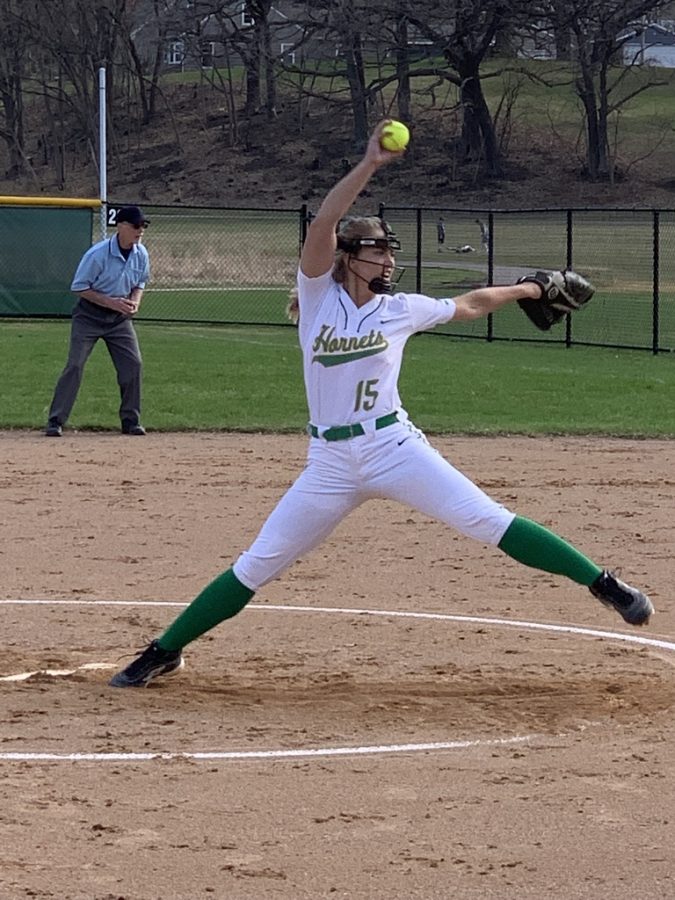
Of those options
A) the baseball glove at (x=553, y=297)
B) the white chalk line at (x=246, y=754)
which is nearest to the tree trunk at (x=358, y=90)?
the baseball glove at (x=553, y=297)

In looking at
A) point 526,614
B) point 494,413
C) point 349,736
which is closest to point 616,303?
point 494,413

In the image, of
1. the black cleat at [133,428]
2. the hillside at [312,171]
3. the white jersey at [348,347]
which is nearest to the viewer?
the white jersey at [348,347]

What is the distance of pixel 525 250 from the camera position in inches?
1487

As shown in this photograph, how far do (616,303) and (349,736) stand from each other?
2646 centimetres

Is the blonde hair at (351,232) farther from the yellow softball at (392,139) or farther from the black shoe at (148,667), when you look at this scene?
the black shoe at (148,667)

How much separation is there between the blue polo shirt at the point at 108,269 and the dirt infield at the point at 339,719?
3.59 meters

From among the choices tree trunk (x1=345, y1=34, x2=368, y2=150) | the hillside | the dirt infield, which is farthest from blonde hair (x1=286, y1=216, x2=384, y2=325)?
tree trunk (x1=345, y1=34, x2=368, y2=150)

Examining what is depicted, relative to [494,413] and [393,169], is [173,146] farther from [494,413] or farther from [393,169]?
[494,413]

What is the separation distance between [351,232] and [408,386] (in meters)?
11.9

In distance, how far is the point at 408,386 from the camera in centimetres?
1806

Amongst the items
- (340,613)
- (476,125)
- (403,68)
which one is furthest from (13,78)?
(340,613)

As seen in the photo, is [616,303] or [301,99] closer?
[616,303]

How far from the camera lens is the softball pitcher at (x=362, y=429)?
6.16m

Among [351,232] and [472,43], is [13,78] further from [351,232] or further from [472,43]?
A: [351,232]
